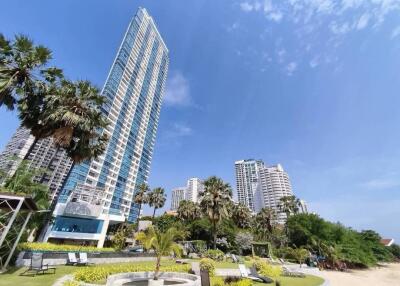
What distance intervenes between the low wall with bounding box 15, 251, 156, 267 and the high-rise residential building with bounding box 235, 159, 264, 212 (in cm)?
16458

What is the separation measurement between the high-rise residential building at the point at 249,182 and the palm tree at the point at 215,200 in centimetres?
15013

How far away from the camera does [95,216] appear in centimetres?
4569

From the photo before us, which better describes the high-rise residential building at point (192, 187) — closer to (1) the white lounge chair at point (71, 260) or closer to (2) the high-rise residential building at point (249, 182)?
(2) the high-rise residential building at point (249, 182)

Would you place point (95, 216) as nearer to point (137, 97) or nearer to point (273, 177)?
point (137, 97)

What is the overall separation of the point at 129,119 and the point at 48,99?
78994 millimetres

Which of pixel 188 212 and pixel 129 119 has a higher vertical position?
pixel 129 119

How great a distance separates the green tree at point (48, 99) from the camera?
14.7 metres

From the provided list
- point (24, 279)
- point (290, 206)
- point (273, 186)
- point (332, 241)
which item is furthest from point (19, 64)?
point (273, 186)

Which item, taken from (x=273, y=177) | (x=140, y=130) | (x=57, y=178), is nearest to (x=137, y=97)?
(x=140, y=130)

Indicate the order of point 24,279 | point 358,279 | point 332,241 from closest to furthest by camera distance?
1. point 24,279
2. point 358,279
3. point 332,241

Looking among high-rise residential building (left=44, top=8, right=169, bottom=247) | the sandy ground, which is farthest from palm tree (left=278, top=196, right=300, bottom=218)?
high-rise residential building (left=44, top=8, right=169, bottom=247)

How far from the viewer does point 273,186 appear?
552 ft

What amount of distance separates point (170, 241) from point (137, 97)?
312 feet

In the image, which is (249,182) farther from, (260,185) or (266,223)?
(266,223)
